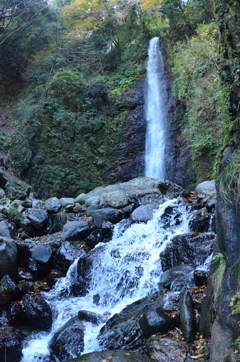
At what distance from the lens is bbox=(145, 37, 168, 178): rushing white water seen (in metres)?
14.4

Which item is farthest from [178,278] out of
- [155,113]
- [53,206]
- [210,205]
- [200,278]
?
[155,113]

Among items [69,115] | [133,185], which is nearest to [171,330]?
[133,185]

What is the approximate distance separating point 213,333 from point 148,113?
13.3 metres

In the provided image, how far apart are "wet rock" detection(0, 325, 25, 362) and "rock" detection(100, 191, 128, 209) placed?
15.7 ft

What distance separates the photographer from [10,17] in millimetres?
15000

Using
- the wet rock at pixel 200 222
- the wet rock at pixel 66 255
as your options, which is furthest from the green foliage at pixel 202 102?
the wet rock at pixel 66 255

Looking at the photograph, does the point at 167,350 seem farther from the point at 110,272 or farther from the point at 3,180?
the point at 3,180

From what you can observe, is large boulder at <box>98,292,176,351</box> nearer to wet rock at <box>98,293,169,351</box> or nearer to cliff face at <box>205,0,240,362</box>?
wet rock at <box>98,293,169,351</box>

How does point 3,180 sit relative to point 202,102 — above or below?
above

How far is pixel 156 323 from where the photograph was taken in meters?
4.30

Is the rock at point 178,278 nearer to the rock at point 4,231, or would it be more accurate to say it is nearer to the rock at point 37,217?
the rock at point 4,231

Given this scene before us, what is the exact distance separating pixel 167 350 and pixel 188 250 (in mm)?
2725

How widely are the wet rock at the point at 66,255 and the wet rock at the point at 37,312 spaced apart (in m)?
1.51

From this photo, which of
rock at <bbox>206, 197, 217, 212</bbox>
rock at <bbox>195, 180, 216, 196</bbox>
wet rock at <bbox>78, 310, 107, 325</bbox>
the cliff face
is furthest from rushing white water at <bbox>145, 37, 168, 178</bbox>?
the cliff face
